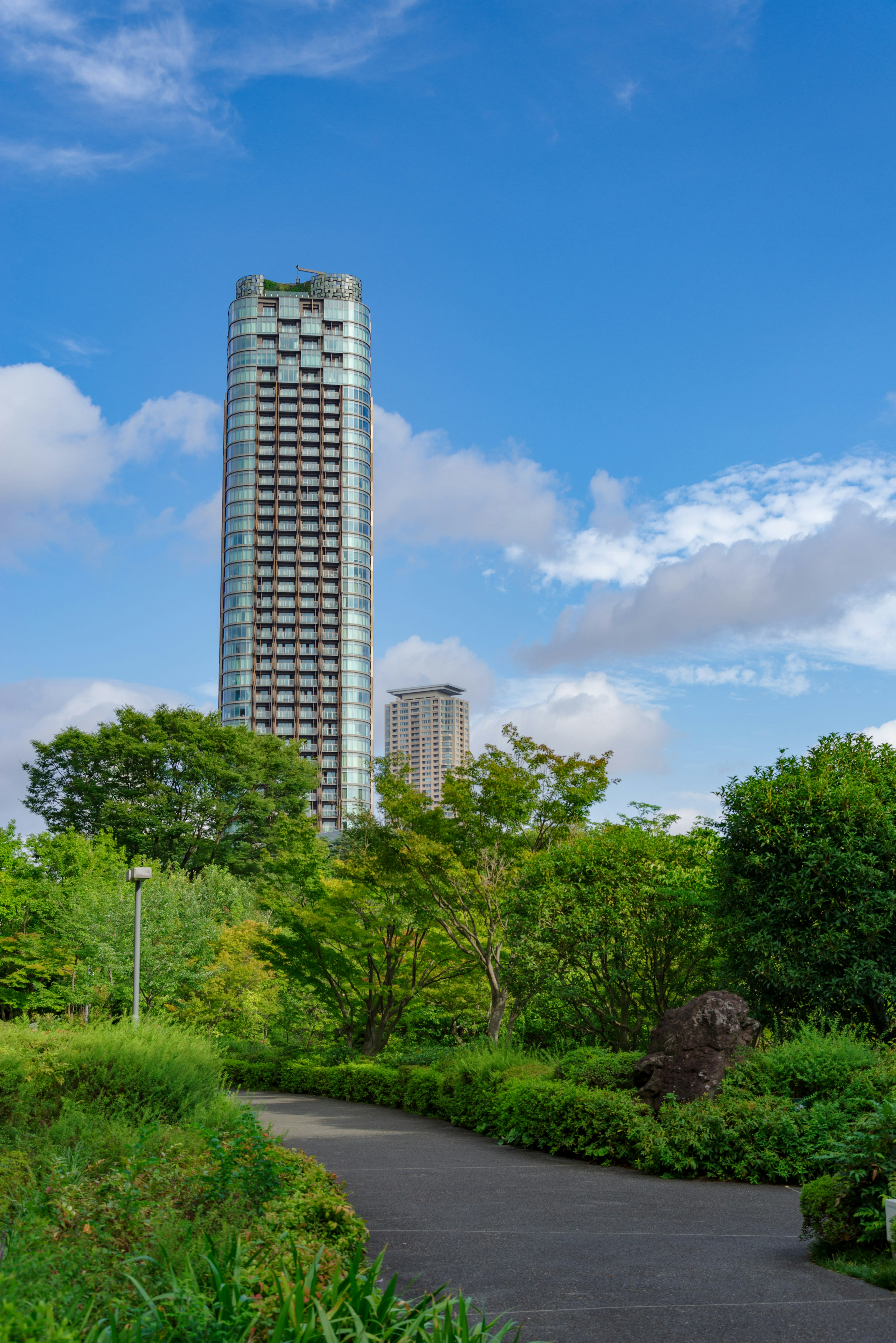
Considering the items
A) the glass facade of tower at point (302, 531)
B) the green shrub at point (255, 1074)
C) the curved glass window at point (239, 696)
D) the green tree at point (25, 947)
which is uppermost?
the glass facade of tower at point (302, 531)

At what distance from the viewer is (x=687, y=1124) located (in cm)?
975

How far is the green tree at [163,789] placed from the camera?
5194 cm

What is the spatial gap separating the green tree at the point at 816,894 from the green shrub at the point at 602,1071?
2.38 meters

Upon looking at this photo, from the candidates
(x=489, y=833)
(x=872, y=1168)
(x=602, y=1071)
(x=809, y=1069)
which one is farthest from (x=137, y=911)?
(x=872, y=1168)

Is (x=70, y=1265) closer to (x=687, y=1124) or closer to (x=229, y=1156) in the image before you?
(x=229, y=1156)

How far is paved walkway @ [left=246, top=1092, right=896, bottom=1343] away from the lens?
5.03 metres

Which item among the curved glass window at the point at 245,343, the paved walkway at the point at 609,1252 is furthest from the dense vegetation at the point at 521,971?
the curved glass window at the point at 245,343

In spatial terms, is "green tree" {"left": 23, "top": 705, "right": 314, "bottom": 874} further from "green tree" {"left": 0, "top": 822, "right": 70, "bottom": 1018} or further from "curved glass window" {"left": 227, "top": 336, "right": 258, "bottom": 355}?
"curved glass window" {"left": 227, "top": 336, "right": 258, "bottom": 355}

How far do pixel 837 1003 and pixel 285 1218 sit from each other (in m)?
10.0

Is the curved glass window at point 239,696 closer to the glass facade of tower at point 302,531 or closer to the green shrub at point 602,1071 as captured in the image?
the glass facade of tower at point 302,531

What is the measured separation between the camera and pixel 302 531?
349ft

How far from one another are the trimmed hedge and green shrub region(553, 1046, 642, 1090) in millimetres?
223

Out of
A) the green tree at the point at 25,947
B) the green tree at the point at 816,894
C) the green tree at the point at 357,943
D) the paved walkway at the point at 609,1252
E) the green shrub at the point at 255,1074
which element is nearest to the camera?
the paved walkway at the point at 609,1252

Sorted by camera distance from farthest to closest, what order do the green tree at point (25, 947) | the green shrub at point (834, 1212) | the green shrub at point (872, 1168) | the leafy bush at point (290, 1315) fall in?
the green tree at point (25, 947) → the green shrub at point (834, 1212) → the green shrub at point (872, 1168) → the leafy bush at point (290, 1315)
